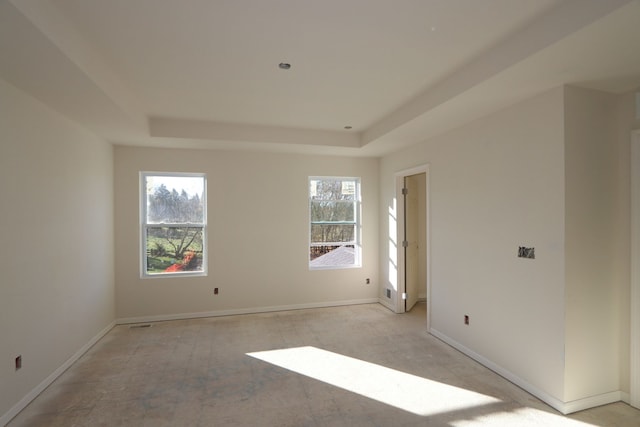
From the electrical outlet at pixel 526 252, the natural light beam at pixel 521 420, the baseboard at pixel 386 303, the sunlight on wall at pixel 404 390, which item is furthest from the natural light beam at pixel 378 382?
the baseboard at pixel 386 303

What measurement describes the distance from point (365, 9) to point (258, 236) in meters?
3.71

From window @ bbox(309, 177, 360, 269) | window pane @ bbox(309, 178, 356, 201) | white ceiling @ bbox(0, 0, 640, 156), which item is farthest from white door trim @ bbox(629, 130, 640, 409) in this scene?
window pane @ bbox(309, 178, 356, 201)

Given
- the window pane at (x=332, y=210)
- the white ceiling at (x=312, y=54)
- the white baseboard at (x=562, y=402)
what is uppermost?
the white ceiling at (x=312, y=54)

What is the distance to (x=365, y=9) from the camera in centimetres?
194

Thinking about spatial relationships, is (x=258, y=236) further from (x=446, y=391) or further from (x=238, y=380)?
(x=446, y=391)

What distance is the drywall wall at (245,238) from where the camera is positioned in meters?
4.62

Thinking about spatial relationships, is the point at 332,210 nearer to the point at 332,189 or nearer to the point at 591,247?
the point at 332,189

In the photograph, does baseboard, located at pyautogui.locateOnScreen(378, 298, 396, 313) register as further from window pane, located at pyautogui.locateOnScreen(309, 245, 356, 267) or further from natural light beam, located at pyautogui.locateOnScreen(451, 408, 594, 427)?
natural light beam, located at pyautogui.locateOnScreen(451, 408, 594, 427)

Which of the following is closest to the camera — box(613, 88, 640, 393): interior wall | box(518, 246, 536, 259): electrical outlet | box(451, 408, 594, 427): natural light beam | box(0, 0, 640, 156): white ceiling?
box(0, 0, 640, 156): white ceiling

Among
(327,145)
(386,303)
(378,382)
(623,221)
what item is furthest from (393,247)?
(623,221)

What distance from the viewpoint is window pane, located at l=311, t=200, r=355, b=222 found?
5.43 meters

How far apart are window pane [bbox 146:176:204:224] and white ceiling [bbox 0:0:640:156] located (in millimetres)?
1191

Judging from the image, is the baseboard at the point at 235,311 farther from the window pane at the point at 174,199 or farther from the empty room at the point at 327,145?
the window pane at the point at 174,199

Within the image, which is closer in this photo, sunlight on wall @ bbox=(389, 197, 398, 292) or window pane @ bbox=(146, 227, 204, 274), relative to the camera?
window pane @ bbox=(146, 227, 204, 274)
